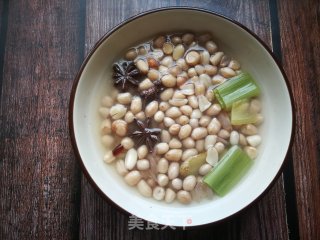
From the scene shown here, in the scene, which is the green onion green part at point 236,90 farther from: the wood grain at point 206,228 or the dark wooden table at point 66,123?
the wood grain at point 206,228

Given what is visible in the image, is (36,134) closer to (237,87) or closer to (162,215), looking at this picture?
(162,215)

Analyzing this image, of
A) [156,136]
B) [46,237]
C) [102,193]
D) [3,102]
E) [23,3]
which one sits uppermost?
[23,3]

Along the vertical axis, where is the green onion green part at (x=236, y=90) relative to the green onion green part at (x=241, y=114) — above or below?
above

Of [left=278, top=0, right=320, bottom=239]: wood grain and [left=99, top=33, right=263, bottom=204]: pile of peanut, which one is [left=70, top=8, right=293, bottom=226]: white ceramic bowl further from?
[left=278, top=0, right=320, bottom=239]: wood grain

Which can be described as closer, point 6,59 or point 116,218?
point 116,218

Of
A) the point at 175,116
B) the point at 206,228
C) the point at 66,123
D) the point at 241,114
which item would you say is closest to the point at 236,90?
the point at 241,114

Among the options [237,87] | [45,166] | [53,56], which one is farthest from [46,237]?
[237,87]

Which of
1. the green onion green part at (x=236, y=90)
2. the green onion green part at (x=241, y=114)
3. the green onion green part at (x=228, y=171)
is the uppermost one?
the green onion green part at (x=236, y=90)

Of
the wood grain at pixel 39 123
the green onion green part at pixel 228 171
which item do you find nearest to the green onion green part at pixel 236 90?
the green onion green part at pixel 228 171
